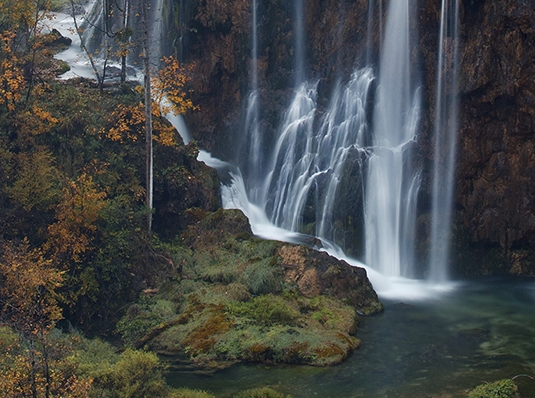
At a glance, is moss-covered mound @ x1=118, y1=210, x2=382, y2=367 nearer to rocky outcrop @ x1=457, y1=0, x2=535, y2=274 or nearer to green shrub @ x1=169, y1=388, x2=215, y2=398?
green shrub @ x1=169, y1=388, x2=215, y2=398

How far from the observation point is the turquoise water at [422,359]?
43.1ft

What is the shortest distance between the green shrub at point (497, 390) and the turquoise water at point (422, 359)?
0.38 meters

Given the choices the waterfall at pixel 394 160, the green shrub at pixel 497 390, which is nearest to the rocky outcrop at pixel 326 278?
the waterfall at pixel 394 160

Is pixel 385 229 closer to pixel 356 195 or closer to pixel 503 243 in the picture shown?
pixel 356 195

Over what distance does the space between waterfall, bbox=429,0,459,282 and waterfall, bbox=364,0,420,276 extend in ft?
2.62

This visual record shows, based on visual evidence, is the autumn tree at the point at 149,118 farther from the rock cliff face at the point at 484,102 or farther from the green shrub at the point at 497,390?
the green shrub at the point at 497,390

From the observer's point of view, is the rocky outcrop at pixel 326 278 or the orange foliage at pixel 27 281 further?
the rocky outcrop at pixel 326 278

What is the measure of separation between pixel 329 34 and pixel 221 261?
1386cm

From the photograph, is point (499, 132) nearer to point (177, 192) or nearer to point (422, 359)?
point (422, 359)

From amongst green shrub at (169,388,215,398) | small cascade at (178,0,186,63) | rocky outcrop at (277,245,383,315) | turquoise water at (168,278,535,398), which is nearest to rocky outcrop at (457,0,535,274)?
turquoise water at (168,278,535,398)

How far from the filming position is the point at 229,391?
42.2 feet

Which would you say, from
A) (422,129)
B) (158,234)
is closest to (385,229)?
(422,129)

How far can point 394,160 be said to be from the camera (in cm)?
2394

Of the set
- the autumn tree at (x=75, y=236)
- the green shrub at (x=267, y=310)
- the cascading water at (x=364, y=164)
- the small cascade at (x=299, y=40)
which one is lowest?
the green shrub at (x=267, y=310)
